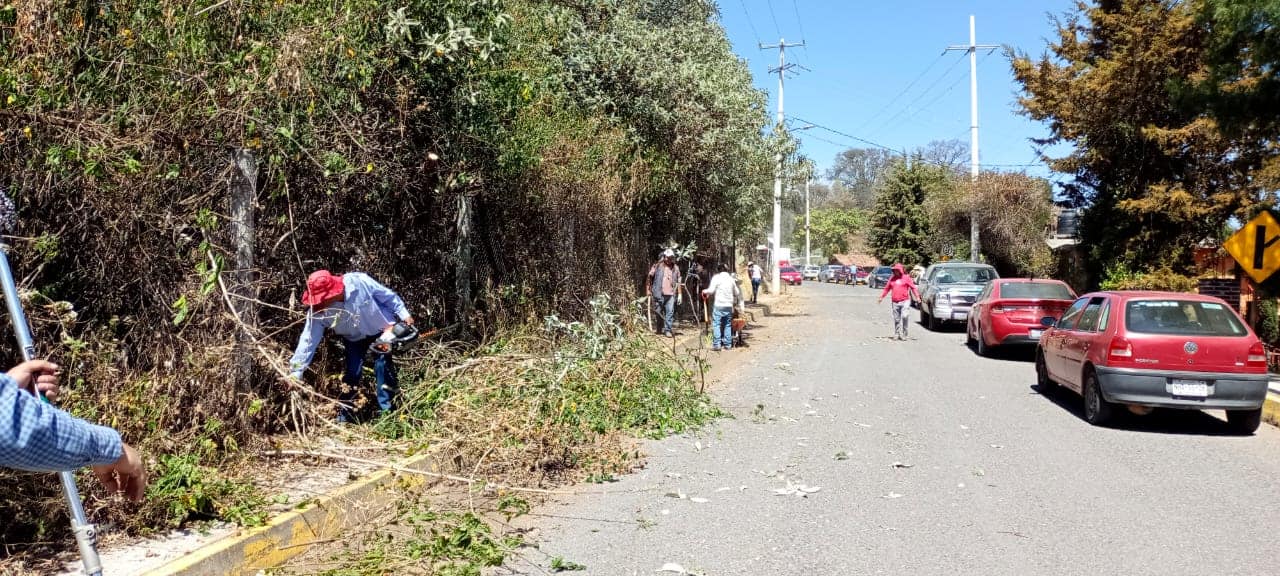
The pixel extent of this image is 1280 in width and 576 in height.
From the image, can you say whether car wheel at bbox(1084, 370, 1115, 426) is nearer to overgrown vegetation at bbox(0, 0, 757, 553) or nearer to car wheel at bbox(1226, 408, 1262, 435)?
car wheel at bbox(1226, 408, 1262, 435)

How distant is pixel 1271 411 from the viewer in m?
10.1

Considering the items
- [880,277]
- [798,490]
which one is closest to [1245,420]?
[798,490]

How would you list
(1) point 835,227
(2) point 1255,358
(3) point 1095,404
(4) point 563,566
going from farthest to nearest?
(1) point 835,227, (3) point 1095,404, (2) point 1255,358, (4) point 563,566

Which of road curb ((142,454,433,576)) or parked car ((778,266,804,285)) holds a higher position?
parked car ((778,266,804,285))

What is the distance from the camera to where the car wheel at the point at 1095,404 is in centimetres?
952

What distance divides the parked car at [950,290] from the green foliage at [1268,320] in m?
5.37

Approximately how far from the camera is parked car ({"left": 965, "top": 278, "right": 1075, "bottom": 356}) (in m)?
16.1

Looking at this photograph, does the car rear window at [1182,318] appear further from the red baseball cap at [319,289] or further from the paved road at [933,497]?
the red baseball cap at [319,289]

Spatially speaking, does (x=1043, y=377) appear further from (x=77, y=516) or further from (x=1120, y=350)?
(x=77, y=516)

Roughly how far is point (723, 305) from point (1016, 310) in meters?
5.21

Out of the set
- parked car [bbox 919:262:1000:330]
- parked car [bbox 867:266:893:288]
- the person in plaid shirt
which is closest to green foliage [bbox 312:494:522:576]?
the person in plaid shirt

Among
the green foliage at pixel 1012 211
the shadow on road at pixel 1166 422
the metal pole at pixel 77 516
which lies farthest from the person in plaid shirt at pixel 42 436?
the green foliage at pixel 1012 211

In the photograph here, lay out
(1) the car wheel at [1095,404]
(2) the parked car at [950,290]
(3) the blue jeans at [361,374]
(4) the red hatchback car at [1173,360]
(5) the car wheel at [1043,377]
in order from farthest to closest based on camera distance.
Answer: (2) the parked car at [950,290] < (5) the car wheel at [1043,377] < (1) the car wheel at [1095,404] < (4) the red hatchback car at [1173,360] < (3) the blue jeans at [361,374]

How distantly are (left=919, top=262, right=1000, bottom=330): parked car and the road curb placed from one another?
18180 mm
